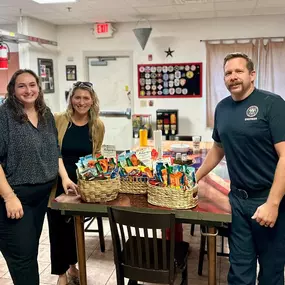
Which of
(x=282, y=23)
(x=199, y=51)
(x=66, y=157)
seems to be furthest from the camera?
(x=199, y=51)

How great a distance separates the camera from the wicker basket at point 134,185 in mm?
1957

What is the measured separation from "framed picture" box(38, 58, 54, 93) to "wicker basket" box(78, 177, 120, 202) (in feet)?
13.3

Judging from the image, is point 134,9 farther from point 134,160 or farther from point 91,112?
point 134,160

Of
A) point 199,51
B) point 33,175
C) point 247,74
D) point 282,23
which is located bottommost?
point 33,175

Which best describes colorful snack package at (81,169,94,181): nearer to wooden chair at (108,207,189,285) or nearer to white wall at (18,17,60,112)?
wooden chair at (108,207,189,285)

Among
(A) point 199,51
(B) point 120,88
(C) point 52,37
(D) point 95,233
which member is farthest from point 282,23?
(D) point 95,233

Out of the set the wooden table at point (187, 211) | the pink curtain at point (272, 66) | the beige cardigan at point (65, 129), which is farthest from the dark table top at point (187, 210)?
the pink curtain at point (272, 66)

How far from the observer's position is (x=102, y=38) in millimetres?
5805

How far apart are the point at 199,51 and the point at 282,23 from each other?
1308 millimetres

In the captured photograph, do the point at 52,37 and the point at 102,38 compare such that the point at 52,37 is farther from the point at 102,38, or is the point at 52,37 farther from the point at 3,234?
the point at 3,234

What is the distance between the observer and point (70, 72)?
6.06m

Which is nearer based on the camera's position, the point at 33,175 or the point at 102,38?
the point at 33,175

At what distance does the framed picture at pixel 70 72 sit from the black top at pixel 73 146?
3.86 metres

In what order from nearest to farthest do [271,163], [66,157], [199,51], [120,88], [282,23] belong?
1. [271,163]
2. [66,157]
3. [282,23]
4. [199,51]
5. [120,88]
